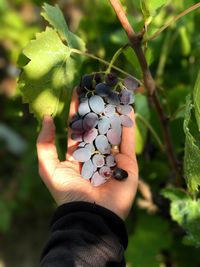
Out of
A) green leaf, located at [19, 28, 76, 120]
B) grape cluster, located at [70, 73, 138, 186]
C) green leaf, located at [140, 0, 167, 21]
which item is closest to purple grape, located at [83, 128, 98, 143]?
grape cluster, located at [70, 73, 138, 186]

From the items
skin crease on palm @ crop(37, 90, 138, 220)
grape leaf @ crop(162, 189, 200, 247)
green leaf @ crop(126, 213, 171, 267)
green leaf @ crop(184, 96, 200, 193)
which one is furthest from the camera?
green leaf @ crop(126, 213, 171, 267)

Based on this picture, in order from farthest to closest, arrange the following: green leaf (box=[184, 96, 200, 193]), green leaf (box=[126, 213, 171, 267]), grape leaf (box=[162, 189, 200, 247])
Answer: green leaf (box=[126, 213, 171, 267])
grape leaf (box=[162, 189, 200, 247])
green leaf (box=[184, 96, 200, 193])

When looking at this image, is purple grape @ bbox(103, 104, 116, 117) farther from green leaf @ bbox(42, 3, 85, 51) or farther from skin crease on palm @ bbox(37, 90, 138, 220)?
green leaf @ bbox(42, 3, 85, 51)

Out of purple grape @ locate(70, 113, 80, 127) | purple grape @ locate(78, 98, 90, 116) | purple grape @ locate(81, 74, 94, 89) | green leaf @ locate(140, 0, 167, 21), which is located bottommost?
purple grape @ locate(70, 113, 80, 127)

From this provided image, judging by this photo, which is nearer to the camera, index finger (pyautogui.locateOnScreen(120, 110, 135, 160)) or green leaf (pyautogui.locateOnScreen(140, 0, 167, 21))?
green leaf (pyautogui.locateOnScreen(140, 0, 167, 21))

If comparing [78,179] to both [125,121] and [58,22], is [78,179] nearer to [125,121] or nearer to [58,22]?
[125,121]

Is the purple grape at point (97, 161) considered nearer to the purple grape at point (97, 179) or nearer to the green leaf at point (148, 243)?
the purple grape at point (97, 179)

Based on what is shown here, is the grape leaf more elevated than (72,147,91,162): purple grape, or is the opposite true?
(72,147,91,162): purple grape

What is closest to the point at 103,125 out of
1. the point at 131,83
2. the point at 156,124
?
the point at 131,83
